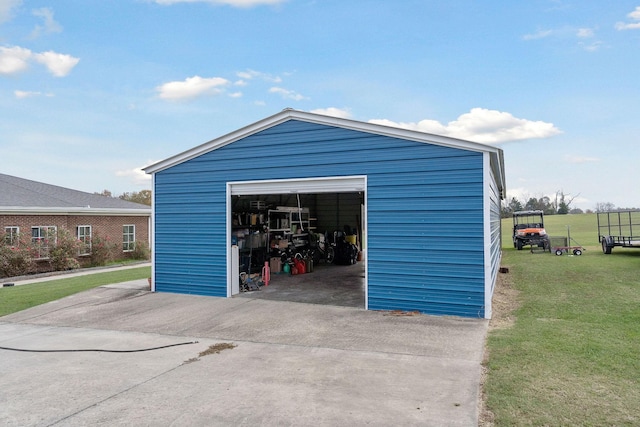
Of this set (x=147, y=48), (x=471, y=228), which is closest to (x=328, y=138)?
(x=471, y=228)

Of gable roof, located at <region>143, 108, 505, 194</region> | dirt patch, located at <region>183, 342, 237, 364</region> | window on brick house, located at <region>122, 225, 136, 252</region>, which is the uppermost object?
gable roof, located at <region>143, 108, 505, 194</region>

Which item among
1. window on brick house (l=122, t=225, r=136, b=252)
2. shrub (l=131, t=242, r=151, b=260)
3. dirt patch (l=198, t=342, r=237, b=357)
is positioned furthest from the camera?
shrub (l=131, t=242, r=151, b=260)

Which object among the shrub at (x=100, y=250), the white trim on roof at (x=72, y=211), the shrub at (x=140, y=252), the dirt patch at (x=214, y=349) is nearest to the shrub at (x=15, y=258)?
the white trim on roof at (x=72, y=211)

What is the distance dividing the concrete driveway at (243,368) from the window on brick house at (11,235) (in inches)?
329

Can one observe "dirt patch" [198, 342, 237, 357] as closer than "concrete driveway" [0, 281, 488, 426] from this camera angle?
No

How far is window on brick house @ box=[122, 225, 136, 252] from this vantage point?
66.7 feet

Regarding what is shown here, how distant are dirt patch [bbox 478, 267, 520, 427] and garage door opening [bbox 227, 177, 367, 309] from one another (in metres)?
2.48

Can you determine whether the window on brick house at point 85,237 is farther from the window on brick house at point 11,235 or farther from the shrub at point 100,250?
the window on brick house at point 11,235

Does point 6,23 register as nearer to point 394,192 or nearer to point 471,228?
point 394,192

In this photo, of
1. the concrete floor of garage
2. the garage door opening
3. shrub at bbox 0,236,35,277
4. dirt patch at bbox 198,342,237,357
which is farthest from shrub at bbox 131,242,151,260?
dirt patch at bbox 198,342,237,357

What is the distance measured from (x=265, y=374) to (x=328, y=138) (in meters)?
5.08

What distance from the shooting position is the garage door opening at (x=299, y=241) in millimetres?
9422

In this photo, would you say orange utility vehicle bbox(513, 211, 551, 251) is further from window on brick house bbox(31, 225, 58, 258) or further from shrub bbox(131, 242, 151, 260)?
window on brick house bbox(31, 225, 58, 258)

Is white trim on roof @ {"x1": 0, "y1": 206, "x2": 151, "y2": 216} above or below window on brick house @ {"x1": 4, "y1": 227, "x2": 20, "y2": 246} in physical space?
above
